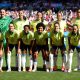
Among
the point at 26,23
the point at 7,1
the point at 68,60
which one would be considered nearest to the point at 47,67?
the point at 68,60

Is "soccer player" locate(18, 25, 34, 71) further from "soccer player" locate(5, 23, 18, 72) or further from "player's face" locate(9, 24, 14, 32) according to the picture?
"player's face" locate(9, 24, 14, 32)

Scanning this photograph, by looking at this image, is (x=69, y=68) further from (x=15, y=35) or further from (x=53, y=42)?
(x=15, y=35)

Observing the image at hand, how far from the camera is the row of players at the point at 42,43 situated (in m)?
13.8

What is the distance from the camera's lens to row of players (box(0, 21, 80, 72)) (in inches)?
543

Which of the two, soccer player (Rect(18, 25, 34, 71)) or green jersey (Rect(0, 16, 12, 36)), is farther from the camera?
green jersey (Rect(0, 16, 12, 36))

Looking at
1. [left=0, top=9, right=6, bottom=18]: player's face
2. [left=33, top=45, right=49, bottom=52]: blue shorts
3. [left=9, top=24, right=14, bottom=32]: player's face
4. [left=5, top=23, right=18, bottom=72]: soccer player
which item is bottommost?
[left=33, top=45, right=49, bottom=52]: blue shorts

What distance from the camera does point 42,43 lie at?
1395 cm

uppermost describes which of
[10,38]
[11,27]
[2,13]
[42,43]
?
[2,13]

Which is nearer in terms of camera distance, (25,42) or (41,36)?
(41,36)

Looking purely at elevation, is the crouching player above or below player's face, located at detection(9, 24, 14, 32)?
below

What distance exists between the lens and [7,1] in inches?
1769

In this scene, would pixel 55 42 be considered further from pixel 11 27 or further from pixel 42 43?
pixel 11 27

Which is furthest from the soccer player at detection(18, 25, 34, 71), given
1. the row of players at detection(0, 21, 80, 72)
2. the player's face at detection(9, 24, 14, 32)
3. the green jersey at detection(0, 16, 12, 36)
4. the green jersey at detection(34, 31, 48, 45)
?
the green jersey at detection(0, 16, 12, 36)

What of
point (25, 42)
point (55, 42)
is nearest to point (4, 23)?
point (25, 42)
